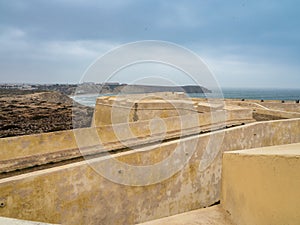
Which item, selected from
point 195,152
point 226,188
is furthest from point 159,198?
point 226,188

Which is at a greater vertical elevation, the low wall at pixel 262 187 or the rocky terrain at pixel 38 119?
the low wall at pixel 262 187

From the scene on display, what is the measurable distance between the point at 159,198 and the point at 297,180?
365cm

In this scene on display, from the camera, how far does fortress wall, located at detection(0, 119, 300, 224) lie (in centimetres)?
343

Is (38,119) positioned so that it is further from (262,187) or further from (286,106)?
(262,187)

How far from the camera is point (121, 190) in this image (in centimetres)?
452

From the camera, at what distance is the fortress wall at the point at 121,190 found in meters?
3.43

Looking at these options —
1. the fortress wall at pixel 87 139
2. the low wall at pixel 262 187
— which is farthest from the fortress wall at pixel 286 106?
the low wall at pixel 262 187

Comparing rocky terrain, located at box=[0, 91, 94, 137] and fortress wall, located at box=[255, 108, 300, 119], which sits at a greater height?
fortress wall, located at box=[255, 108, 300, 119]

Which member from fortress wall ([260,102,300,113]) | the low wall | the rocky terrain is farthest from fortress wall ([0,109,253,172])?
the rocky terrain

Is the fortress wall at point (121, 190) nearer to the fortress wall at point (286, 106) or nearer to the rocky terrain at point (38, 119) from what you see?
the fortress wall at point (286, 106)

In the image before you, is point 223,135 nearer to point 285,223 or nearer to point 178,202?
point 178,202

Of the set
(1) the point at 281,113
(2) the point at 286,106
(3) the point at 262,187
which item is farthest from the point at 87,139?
(2) the point at 286,106

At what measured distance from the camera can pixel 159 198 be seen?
5.15m

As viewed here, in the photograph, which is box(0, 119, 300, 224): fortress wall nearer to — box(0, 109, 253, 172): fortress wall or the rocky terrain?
box(0, 109, 253, 172): fortress wall
